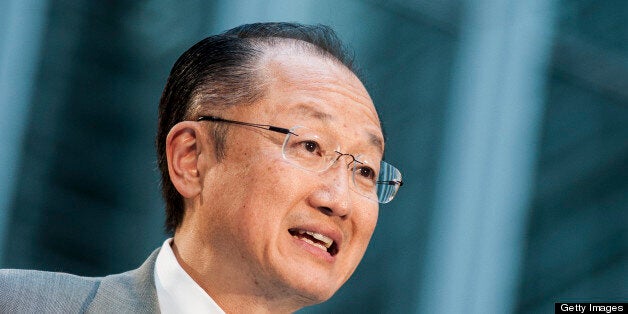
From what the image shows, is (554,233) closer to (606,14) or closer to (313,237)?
(606,14)

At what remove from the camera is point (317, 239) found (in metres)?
1.55

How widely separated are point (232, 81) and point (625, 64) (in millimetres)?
2804

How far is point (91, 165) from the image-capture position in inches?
163

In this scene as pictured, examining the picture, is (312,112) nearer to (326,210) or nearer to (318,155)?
(318,155)

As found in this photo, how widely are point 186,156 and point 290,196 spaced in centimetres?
26

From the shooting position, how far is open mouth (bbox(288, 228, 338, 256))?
1.54 metres

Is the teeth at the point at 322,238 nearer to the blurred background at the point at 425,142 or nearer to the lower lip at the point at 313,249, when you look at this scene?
the lower lip at the point at 313,249

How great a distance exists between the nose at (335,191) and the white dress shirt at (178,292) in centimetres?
26

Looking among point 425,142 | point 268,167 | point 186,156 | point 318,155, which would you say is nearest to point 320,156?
point 318,155

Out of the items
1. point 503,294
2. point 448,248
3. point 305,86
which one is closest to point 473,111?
point 448,248

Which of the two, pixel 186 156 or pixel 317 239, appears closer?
pixel 317 239

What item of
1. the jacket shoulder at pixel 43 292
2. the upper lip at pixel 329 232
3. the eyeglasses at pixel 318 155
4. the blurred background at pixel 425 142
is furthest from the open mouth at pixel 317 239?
the blurred background at pixel 425 142

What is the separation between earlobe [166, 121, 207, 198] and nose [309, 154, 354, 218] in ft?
0.80

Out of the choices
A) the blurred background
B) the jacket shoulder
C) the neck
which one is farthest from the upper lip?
the blurred background
